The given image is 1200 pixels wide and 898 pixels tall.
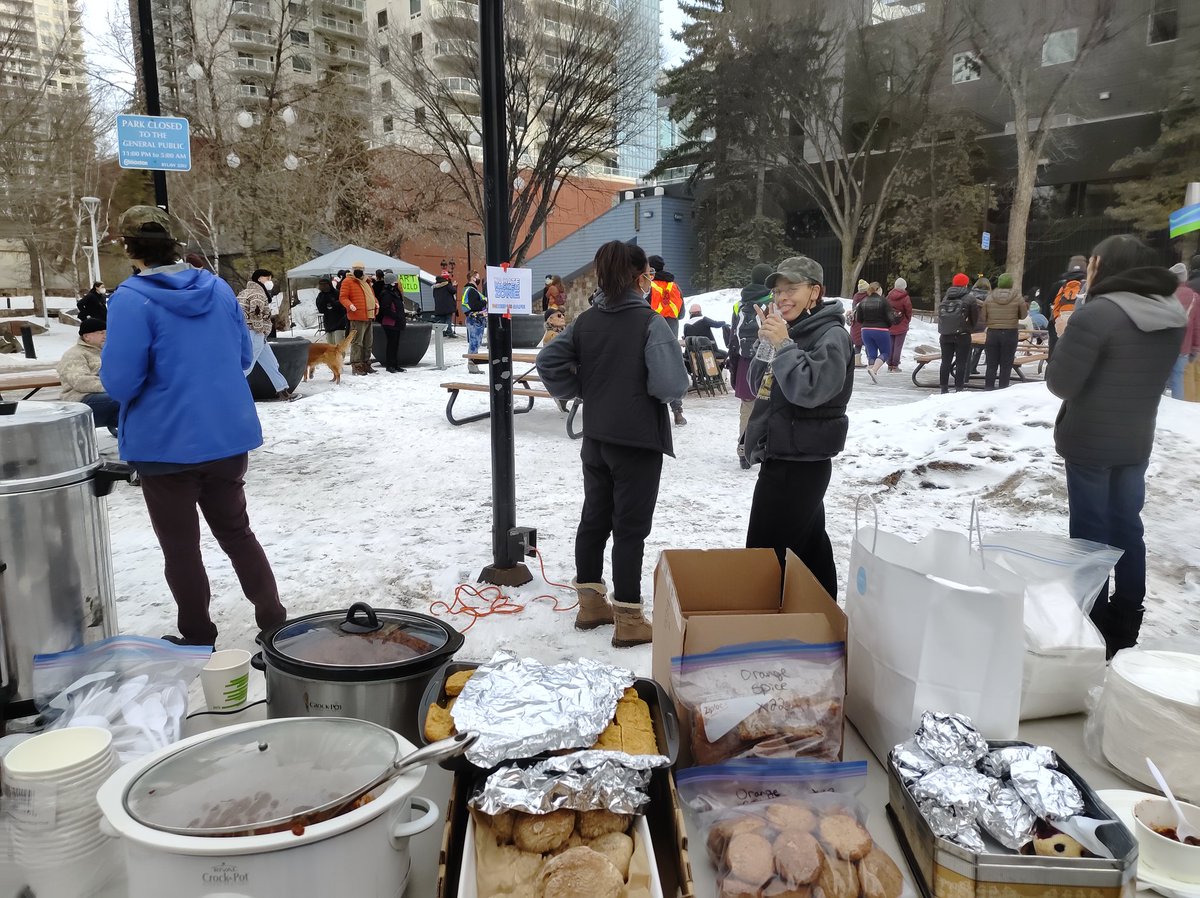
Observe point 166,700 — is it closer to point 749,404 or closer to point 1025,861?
point 1025,861

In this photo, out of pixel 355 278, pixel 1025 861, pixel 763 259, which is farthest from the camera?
pixel 763 259

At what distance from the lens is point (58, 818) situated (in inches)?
51.3

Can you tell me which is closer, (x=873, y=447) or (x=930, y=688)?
(x=930, y=688)

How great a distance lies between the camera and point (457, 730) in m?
1.43

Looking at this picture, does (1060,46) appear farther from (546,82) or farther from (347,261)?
(347,261)

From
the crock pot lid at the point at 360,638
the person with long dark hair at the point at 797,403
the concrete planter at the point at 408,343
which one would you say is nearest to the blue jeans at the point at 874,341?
the concrete planter at the point at 408,343

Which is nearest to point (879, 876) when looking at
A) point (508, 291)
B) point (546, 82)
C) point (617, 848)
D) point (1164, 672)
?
point (617, 848)

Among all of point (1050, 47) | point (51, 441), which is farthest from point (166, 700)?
point (1050, 47)

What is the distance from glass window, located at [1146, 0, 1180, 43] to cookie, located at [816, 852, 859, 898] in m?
29.7

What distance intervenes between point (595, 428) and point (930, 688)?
1.97 metres

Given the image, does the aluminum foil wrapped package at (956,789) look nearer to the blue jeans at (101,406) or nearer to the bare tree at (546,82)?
the blue jeans at (101,406)

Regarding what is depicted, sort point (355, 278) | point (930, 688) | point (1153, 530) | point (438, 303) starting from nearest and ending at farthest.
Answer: point (930, 688) → point (1153, 530) → point (355, 278) → point (438, 303)

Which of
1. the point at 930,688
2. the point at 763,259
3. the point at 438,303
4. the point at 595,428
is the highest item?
the point at 763,259

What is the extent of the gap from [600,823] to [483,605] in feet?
9.04
